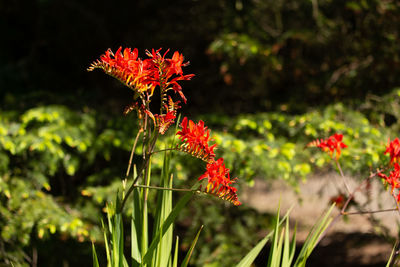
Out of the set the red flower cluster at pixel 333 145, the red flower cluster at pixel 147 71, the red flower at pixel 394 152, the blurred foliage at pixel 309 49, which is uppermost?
the blurred foliage at pixel 309 49

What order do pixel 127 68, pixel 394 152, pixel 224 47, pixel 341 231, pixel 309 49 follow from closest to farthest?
pixel 127 68, pixel 394 152, pixel 224 47, pixel 309 49, pixel 341 231

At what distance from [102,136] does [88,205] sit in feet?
1.97

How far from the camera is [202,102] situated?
4695 millimetres

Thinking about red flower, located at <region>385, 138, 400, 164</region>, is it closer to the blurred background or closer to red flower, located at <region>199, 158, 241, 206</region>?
red flower, located at <region>199, 158, 241, 206</region>

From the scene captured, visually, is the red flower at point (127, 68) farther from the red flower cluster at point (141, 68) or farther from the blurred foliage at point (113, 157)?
the blurred foliage at point (113, 157)

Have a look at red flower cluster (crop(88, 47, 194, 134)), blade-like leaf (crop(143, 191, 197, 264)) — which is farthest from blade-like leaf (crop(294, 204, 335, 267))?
red flower cluster (crop(88, 47, 194, 134))

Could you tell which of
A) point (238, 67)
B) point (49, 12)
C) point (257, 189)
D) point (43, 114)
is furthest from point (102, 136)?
point (257, 189)

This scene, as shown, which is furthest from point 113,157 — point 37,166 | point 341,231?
point 341,231

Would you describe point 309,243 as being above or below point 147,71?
below

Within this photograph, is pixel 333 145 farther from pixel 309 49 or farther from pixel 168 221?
pixel 309 49

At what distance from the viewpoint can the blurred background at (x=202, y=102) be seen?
2.90 meters

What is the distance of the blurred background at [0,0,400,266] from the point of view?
9.52ft

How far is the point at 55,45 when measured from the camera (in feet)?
15.6

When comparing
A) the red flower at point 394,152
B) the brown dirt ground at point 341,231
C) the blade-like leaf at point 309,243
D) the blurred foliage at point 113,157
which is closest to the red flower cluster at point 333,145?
the red flower at point 394,152
